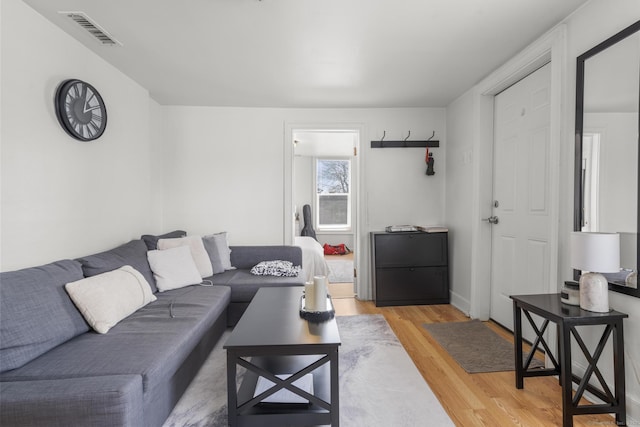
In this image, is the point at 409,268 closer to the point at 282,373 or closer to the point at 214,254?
the point at 214,254

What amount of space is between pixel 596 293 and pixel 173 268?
3045mm

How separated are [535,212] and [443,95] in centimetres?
176

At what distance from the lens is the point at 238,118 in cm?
404

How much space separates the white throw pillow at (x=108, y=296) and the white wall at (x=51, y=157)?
1.48 feet

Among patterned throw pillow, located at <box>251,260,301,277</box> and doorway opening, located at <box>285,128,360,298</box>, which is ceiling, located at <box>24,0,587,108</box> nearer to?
patterned throw pillow, located at <box>251,260,301,277</box>

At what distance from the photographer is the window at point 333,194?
26.0ft

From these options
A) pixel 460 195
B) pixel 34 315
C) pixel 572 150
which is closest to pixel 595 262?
pixel 572 150

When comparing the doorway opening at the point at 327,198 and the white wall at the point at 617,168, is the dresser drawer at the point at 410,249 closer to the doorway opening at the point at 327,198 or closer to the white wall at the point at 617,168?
the white wall at the point at 617,168

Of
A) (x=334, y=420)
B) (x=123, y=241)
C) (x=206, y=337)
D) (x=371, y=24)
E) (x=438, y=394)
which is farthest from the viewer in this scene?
(x=123, y=241)

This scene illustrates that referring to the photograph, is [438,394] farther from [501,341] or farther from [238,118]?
[238,118]

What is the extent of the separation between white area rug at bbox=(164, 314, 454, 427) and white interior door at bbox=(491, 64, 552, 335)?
129 centimetres

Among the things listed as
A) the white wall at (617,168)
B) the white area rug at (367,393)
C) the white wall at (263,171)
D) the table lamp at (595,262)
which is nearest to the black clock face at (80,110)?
the white wall at (263,171)

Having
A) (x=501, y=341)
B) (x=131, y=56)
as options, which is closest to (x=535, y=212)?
(x=501, y=341)

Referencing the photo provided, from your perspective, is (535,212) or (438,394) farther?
(535,212)
